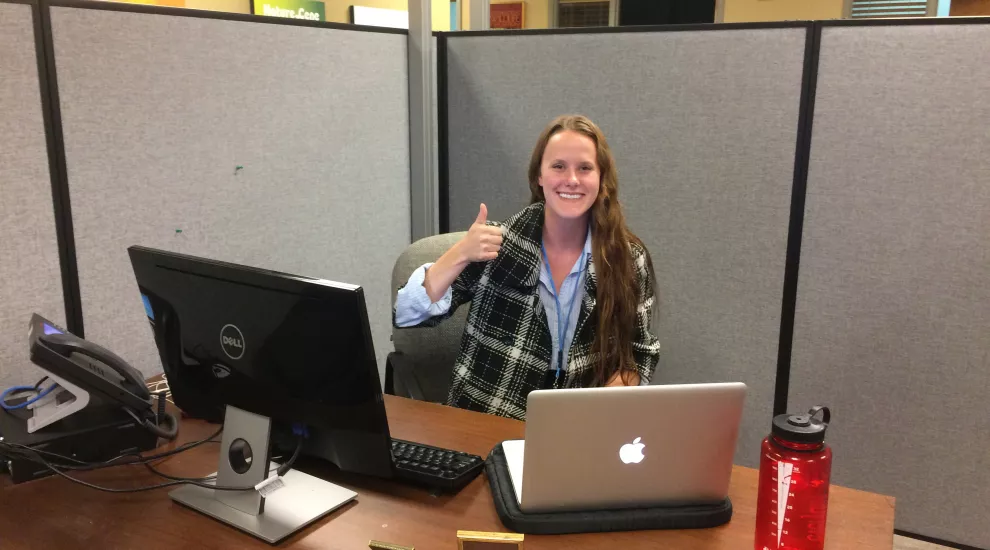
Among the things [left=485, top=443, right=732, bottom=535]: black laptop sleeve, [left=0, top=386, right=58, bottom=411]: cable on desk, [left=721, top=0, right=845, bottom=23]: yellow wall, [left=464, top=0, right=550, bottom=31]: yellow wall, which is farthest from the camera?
[left=464, top=0, right=550, bottom=31]: yellow wall

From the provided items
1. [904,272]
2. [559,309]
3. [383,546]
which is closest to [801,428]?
[383,546]

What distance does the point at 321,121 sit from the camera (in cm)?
200

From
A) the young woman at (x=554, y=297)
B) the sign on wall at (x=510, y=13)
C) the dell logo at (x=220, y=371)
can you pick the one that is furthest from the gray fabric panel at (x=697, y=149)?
the sign on wall at (x=510, y=13)

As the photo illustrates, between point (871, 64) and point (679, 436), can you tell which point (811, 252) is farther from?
point (679, 436)

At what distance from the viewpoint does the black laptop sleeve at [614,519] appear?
95 cm

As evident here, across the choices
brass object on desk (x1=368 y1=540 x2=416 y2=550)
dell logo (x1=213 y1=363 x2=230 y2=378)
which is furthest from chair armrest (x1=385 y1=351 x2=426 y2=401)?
brass object on desk (x1=368 y1=540 x2=416 y2=550)

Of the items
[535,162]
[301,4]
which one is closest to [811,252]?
[535,162]

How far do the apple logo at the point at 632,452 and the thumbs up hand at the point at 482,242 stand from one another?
60 centimetres

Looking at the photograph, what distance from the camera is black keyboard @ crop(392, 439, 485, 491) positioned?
3.50 feet

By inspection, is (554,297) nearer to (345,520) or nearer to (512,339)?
(512,339)

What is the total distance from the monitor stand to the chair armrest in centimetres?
61

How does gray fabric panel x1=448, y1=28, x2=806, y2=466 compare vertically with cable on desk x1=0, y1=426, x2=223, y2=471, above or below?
above

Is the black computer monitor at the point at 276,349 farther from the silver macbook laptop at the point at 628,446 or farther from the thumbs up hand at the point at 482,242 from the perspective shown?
the thumbs up hand at the point at 482,242

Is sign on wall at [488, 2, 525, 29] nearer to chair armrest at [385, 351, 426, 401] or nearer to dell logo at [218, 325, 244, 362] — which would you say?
chair armrest at [385, 351, 426, 401]
